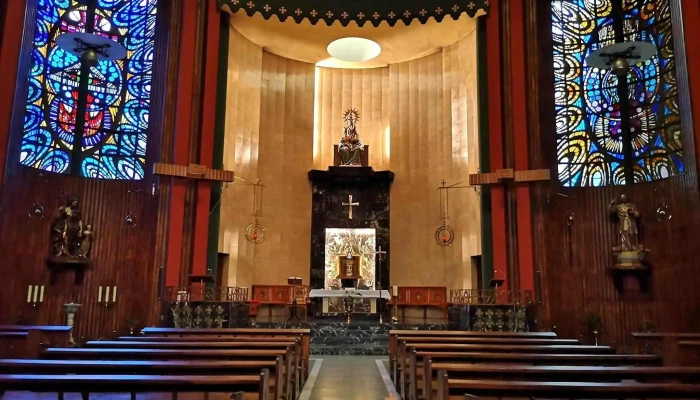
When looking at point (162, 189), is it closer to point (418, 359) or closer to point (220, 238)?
point (220, 238)

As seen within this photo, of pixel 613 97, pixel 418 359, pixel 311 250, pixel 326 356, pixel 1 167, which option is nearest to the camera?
pixel 418 359

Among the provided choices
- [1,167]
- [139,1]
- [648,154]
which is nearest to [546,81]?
[648,154]

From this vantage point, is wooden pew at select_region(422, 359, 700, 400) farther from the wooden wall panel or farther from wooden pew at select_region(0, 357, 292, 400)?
the wooden wall panel

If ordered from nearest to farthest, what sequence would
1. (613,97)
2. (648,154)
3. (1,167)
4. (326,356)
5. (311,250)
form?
(1,167) → (326,356) → (648,154) → (613,97) → (311,250)

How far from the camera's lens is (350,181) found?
16156 mm

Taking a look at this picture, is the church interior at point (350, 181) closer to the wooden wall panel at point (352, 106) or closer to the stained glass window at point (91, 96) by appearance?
the stained glass window at point (91, 96)

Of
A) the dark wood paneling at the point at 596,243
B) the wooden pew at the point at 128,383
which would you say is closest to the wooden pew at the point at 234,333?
the wooden pew at the point at 128,383

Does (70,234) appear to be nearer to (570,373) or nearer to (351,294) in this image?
(351,294)

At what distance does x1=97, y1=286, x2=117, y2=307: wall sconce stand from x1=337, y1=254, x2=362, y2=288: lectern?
17.1 ft

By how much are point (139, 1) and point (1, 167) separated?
5522 millimetres

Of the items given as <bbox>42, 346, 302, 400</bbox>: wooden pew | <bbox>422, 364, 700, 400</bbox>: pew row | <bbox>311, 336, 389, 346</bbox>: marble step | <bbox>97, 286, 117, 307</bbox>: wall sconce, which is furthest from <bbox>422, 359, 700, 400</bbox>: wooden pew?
<bbox>97, 286, 117, 307</bbox>: wall sconce

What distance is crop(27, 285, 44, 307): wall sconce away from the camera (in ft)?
33.3

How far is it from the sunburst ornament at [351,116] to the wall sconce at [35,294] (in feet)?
30.9

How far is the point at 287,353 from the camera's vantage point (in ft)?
15.8
